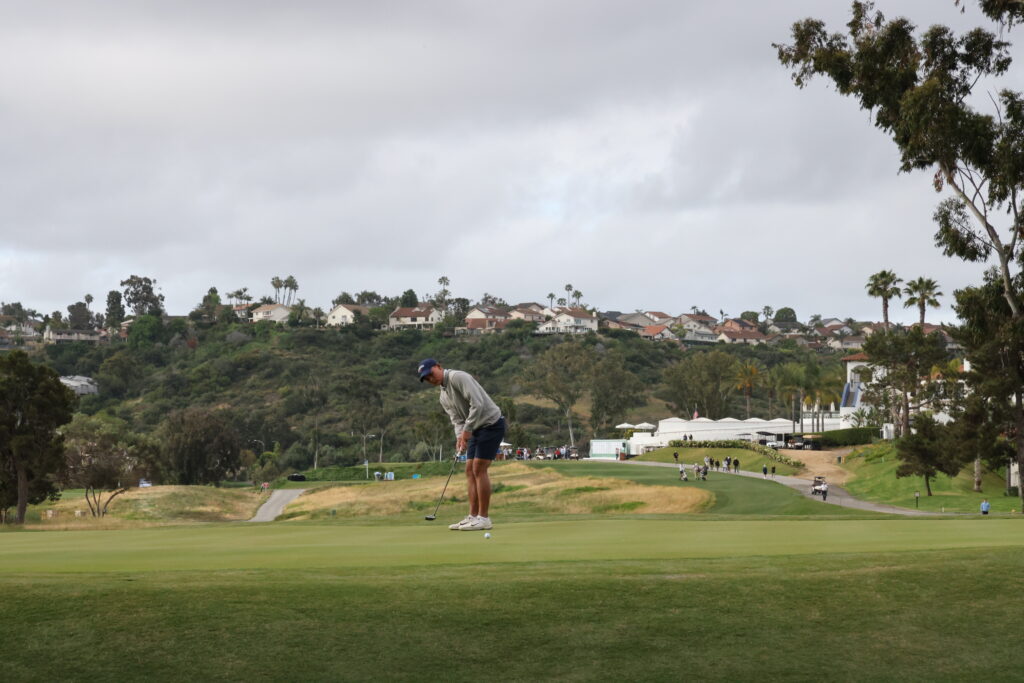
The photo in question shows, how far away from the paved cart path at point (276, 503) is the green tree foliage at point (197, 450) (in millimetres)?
16904

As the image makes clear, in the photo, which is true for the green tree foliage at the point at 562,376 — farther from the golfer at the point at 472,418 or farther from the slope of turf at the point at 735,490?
the golfer at the point at 472,418

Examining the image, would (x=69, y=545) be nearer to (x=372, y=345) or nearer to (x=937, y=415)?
(x=937, y=415)

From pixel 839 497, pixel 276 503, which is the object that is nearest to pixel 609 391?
pixel 276 503

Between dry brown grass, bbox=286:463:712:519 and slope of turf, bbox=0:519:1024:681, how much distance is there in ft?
153

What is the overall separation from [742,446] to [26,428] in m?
71.8

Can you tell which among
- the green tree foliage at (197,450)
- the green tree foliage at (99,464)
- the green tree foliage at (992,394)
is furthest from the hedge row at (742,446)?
the green tree foliage at (99,464)

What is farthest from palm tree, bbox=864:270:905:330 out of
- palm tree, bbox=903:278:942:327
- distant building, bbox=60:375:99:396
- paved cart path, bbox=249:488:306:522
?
distant building, bbox=60:375:99:396

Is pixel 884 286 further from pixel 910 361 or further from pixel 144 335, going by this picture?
pixel 144 335

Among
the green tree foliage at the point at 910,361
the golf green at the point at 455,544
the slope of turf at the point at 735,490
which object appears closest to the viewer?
the golf green at the point at 455,544

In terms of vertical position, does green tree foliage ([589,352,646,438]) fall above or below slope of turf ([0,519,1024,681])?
above

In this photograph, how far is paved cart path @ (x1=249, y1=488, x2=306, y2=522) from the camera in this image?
7066 cm

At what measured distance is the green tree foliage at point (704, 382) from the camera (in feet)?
469

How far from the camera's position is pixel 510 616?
7.70 meters

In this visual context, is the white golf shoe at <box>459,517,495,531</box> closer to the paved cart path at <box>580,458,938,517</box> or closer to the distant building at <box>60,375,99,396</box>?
the paved cart path at <box>580,458,938,517</box>
